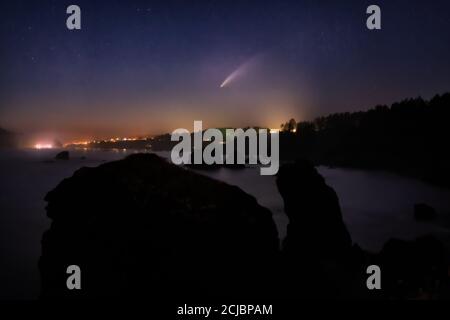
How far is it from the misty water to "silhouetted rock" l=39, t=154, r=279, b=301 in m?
11.6

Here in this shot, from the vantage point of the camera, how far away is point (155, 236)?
41.6ft

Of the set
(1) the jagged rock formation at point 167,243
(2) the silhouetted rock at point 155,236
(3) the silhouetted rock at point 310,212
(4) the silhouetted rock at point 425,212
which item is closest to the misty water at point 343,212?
(3) the silhouetted rock at point 310,212

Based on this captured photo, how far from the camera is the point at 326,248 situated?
2269 cm

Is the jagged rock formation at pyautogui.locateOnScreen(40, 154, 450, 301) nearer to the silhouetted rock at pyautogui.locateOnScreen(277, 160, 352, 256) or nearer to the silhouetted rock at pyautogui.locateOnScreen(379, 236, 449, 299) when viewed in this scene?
the silhouetted rock at pyautogui.locateOnScreen(379, 236, 449, 299)

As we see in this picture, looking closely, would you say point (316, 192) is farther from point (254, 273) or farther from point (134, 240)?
point (134, 240)

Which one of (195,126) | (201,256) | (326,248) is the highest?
(195,126)

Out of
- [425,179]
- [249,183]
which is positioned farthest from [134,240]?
[425,179]

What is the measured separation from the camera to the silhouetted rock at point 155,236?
12.4 m

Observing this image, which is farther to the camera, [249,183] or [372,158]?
[372,158]

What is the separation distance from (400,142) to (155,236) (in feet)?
474

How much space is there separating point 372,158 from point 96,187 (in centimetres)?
14778

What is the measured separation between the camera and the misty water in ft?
134

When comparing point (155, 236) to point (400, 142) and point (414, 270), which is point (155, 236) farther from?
point (400, 142)
